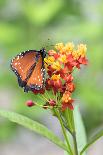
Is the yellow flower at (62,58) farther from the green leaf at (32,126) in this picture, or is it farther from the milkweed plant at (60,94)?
the green leaf at (32,126)

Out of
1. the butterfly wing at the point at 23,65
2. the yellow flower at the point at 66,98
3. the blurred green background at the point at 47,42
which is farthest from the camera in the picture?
the blurred green background at the point at 47,42

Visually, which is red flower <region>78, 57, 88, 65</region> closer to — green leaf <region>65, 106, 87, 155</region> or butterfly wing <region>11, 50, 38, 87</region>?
butterfly wing <region>11, 50, 38, 87</region>

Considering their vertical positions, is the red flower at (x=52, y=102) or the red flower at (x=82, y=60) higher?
the red flower at (x=82, y=60)

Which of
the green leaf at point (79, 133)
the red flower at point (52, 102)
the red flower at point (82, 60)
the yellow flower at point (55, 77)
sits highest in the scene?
the red flower at point (82, 60)

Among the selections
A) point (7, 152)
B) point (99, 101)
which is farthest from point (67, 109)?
point (7, 152)

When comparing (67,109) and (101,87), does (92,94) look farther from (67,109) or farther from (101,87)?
(67,109)

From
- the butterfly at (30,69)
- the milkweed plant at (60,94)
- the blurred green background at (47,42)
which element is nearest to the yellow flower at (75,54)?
the milkweed plant at (60,94)

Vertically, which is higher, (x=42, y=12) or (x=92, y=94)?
(x=42, y=12)
